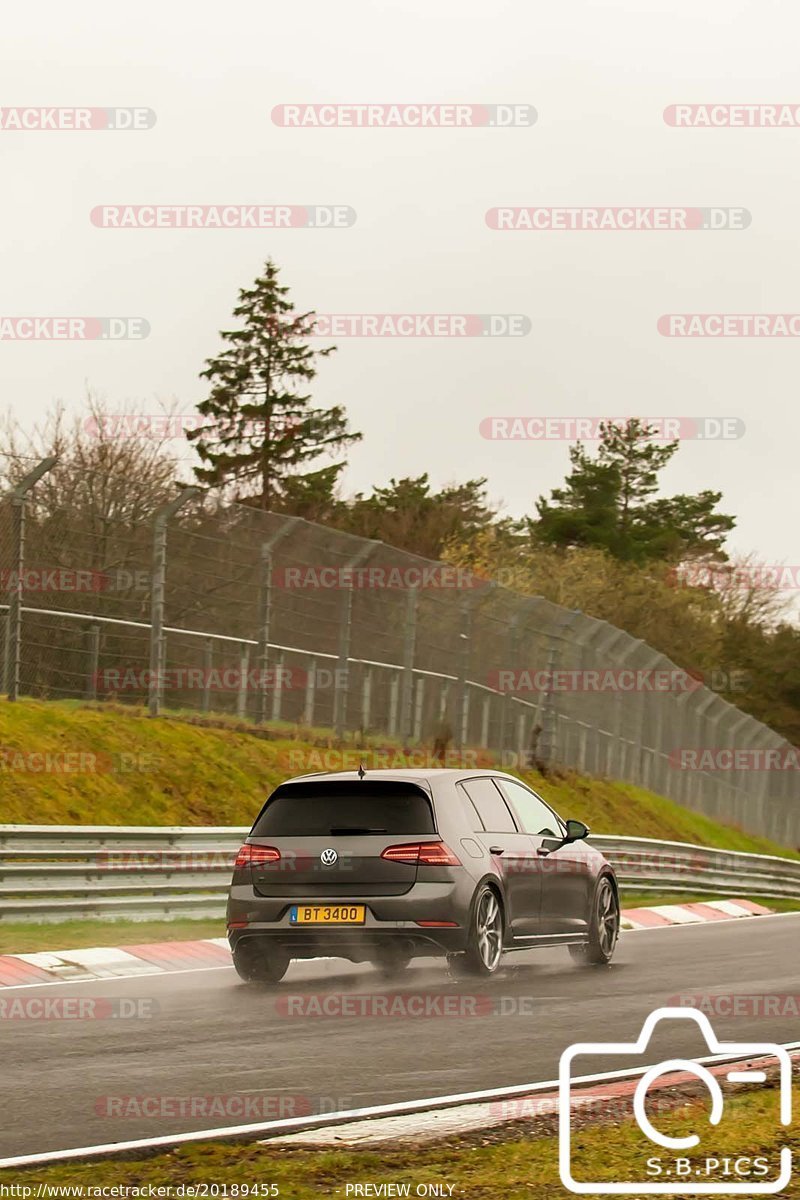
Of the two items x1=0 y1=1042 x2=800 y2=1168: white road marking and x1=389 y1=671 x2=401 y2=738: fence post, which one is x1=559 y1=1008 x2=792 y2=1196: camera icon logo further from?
x1=389 y1=671 x2=401 y2=738: fence post

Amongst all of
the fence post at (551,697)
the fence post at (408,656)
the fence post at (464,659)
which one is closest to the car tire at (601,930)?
the fence post at (408,656)

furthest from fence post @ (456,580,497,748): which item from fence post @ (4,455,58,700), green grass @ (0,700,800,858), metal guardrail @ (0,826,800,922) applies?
metal guardrail @ (0,826,800,922)

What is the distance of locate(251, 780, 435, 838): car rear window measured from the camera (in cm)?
1281

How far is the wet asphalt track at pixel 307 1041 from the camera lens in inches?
305

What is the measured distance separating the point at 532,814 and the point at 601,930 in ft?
3.54

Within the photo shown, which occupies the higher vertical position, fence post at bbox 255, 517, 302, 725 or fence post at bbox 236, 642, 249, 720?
fence post at bbox 255, 517, 302, 725

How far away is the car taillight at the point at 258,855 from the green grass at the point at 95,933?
189 centimetres

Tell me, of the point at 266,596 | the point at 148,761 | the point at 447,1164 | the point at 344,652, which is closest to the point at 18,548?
the point at 148,761

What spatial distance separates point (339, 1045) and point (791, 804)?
39.3m

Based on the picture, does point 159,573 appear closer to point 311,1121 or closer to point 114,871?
point 114,871

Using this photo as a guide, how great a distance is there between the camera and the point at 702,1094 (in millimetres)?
8172

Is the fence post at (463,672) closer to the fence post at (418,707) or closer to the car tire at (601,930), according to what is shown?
the fence post at (418,707)

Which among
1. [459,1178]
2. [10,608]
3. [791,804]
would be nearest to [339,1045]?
[459,1178]

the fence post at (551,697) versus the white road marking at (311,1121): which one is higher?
the fence post at (551,697)
